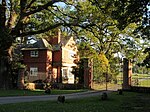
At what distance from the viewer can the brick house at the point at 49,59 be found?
61.2m

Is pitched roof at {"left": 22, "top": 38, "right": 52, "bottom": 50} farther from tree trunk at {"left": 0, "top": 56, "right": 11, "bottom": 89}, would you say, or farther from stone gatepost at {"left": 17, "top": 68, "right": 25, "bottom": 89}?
tree trunk at {"left": 0, "top": 56, "right": 11, "bottom": 89}

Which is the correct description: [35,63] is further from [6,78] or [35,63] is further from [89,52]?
[6,78]

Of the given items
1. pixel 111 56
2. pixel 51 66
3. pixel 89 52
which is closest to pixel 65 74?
pixel 51 66

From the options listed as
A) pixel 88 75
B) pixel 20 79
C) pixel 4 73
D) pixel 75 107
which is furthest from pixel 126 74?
pixel 75 107

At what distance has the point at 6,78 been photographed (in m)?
39.2

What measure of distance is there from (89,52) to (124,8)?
98.2 feet

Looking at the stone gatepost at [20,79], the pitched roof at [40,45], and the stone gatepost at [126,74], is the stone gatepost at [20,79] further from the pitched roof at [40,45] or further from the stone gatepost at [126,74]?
the pitched roof at [40,45]

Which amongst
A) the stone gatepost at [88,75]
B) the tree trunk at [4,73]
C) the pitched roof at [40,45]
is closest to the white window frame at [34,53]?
the pitched roof at [40,45]

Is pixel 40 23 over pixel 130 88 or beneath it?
over

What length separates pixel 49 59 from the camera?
62375 millimetres

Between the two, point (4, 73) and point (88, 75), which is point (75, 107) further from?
point (88, 75)

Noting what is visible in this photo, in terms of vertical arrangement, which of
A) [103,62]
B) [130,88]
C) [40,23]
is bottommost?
[130,88]

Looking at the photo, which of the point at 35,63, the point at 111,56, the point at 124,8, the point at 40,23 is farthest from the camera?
the point at 35,63

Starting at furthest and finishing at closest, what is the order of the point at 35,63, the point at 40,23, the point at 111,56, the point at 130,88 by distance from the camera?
the point at 35,63
the point at 111,56
the point at 40,23
the point at 130,88
